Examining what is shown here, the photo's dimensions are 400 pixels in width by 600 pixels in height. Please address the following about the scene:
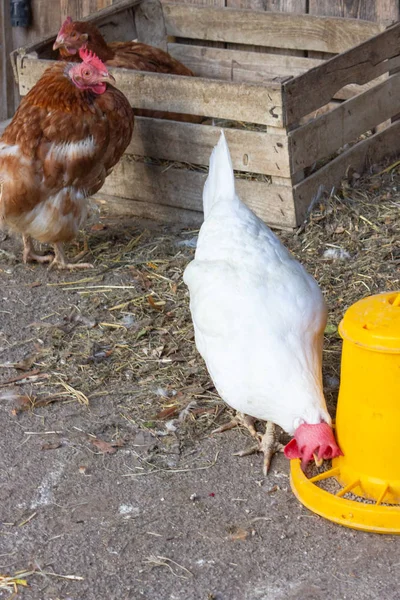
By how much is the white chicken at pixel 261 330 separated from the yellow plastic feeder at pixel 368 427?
0.10 meters

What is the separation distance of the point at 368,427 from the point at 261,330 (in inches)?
22.5

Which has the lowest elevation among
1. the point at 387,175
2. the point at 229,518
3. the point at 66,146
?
the point at 229,518

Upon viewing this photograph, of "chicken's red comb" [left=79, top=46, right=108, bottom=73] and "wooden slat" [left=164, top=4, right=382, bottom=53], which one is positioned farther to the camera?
"wooden slat" [left=164, top=4, right=382, bottom=53]

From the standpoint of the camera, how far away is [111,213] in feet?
19.7

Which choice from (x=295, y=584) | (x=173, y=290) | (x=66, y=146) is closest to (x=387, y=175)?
(x=173, y=290)

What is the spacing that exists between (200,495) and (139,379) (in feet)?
3.03

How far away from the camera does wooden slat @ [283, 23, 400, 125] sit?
4981 millimetres

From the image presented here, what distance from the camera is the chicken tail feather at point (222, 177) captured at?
4125mm

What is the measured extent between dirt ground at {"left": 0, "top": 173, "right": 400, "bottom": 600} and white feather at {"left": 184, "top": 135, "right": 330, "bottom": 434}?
14.3 inches

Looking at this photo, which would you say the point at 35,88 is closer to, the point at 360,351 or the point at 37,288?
the point at 37,288

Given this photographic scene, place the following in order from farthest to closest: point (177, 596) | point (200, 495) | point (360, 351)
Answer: point (200, 495) < point (360, 351) < point (177, 596)

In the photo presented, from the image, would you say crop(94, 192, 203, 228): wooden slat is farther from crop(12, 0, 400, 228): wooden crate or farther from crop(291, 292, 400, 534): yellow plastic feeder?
crop(291, 292, 400, 534): yellow plastic feeder

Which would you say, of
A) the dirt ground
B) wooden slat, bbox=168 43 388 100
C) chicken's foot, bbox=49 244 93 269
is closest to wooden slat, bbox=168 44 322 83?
wooden slat, bbox=168 43 388 100

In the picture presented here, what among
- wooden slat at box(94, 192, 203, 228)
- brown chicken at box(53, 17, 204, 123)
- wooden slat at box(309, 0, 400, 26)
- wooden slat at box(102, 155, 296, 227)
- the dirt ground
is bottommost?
the dirt ground
